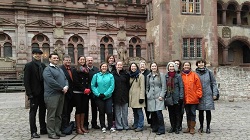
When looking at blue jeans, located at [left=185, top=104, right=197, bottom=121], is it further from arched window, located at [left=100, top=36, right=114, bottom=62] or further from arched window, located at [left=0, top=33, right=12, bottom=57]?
arched window, located at [left=0, top=33, right=12, bottom=57]

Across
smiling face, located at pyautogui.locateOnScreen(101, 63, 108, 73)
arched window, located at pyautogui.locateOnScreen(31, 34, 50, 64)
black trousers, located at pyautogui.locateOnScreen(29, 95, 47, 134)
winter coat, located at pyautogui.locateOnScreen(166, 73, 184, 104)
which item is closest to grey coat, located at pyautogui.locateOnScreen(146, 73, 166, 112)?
winter coat, located at pyautogui.locateOnScreen(166, 73, 184, 104)

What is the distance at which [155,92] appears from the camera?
28.1 ft

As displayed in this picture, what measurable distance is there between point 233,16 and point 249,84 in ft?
50.4

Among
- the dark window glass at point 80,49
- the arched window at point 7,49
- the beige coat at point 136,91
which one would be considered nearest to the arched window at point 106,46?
the dark window glass at point 80,49

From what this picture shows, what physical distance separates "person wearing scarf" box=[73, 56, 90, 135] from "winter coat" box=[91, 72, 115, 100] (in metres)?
0.22

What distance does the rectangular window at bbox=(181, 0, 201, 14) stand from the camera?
2581 centimetres

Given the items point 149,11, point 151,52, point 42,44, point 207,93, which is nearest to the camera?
point 207,93

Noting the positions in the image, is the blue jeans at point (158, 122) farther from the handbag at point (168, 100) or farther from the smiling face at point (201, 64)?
the smiling face at point (201, 64)

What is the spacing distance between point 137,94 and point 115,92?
0.69 m

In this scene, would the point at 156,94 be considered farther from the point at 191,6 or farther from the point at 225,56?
the point at 225,56

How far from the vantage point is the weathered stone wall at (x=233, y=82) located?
1789 cm

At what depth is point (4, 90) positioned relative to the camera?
73.8 ft

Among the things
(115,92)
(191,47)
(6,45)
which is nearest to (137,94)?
(115,92)

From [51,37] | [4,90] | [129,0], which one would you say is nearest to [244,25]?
[129,0]
